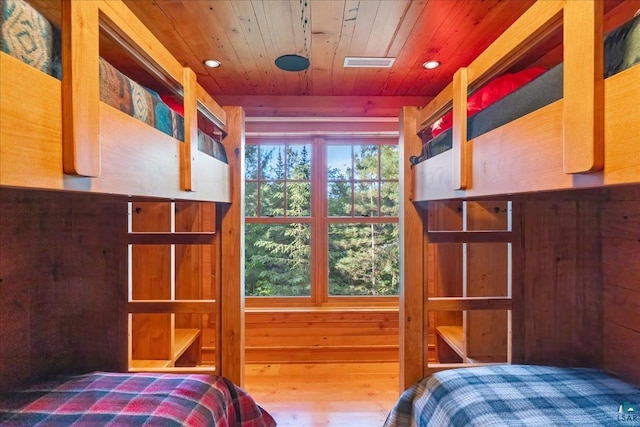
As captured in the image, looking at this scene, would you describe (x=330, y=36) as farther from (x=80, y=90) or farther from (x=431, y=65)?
(x=80, y=90)

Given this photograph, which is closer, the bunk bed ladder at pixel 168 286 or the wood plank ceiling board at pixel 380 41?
the wood plank ceiling board at pixel 380 41

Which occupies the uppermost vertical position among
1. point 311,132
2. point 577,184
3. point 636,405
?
point 311,132

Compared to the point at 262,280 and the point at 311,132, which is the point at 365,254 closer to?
the point at 262,280

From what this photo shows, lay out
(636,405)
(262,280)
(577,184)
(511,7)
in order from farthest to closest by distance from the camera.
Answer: (262,280) < (511,7) < (636,405) < (577,184)

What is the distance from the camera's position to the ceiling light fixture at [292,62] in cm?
181

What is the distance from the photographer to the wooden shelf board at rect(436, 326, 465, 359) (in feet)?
6.74

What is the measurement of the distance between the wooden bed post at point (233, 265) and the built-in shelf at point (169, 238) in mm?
97

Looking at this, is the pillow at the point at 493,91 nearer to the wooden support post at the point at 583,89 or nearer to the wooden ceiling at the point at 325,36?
the wooden ceiling at the point at 325,36

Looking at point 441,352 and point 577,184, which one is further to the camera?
Answer: point 441,352

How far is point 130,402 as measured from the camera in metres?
1.16

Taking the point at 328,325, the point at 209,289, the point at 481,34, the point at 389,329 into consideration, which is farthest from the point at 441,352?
the point at 481,34

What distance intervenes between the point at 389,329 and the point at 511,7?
2.31 metres

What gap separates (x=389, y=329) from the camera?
2748mm

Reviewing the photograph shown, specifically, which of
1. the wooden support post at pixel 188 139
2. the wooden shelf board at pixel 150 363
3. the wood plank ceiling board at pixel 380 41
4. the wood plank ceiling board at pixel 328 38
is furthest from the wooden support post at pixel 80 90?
the wooden shelf board at pixel 150 363
